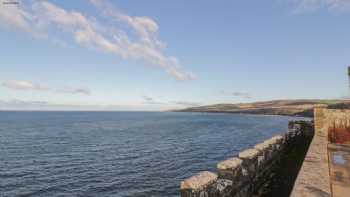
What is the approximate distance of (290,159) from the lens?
10.8 metres

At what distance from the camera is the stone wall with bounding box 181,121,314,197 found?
439 centimetres

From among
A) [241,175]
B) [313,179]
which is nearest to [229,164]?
[241,175]

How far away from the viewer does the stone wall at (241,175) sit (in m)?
4.39

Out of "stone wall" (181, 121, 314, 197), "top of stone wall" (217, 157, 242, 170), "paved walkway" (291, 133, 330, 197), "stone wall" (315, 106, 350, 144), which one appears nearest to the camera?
"paved walkway" (291, 133, 330, 197)

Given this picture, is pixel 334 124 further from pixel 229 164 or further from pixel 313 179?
pixel 229 164

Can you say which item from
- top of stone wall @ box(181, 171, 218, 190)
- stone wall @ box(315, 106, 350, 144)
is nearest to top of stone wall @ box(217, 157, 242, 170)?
top of stone wall @ box(181, 171, 218, 190)

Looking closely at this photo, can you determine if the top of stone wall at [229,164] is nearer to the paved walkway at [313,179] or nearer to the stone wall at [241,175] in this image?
the stone wall at [241,175]

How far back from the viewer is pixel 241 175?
5980mm

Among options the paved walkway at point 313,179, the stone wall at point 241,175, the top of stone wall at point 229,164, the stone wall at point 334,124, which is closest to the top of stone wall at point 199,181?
the stone wall at point 241,175

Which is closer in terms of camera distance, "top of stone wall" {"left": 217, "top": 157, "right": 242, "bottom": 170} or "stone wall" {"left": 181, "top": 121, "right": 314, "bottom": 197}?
"stone wall" {"left": 181, "top": 121, "right": 314, "bottom": 197}

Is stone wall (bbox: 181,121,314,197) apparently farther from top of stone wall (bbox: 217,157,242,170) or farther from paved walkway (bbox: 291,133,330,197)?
paved walkway (bbox: 291,133,330,197)

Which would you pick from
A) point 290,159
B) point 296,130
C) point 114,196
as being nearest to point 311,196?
point 290,159

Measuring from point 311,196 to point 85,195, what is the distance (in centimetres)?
1645

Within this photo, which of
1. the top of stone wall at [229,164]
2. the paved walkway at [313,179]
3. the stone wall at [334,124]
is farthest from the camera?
the stone wall at [334,124]
